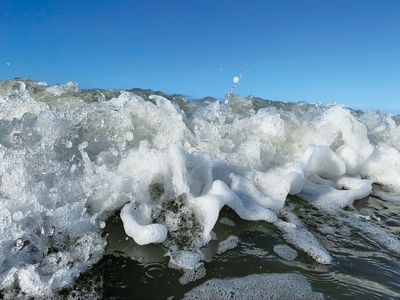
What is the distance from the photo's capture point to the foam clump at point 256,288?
2438mm

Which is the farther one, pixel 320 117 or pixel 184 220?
pixel 320 117

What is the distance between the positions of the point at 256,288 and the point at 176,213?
964 mm

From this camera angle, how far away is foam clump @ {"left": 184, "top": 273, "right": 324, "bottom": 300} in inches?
96.0

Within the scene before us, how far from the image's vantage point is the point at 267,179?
4.09 metres

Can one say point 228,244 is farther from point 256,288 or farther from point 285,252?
point 256,288

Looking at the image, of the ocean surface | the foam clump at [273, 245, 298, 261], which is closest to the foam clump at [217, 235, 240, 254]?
the ocean surface

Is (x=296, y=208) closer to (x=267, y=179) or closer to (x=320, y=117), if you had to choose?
(x=267, y=179)

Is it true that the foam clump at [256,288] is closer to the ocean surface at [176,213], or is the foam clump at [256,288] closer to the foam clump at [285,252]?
the ocean surface at [176,213]

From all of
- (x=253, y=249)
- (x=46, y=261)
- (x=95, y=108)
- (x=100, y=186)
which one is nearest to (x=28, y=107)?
(x=95, y=108)

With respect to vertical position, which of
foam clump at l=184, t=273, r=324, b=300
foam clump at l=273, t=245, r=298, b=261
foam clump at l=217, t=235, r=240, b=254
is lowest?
foam clump at l=184, t=273, r=324, b=300

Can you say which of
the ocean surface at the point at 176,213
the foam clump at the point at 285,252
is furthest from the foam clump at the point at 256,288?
the foam clump at the point at 285,252

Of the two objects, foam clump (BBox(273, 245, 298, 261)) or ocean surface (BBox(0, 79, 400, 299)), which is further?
foam clump (BBox(273, 245, 298, 261))

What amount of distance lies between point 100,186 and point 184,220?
2.22 feet

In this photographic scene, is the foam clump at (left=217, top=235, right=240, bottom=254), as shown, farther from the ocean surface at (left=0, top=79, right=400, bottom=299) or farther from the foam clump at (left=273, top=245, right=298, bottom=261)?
the foam clump at (left=273, top=245, right=298, bottom=261)
